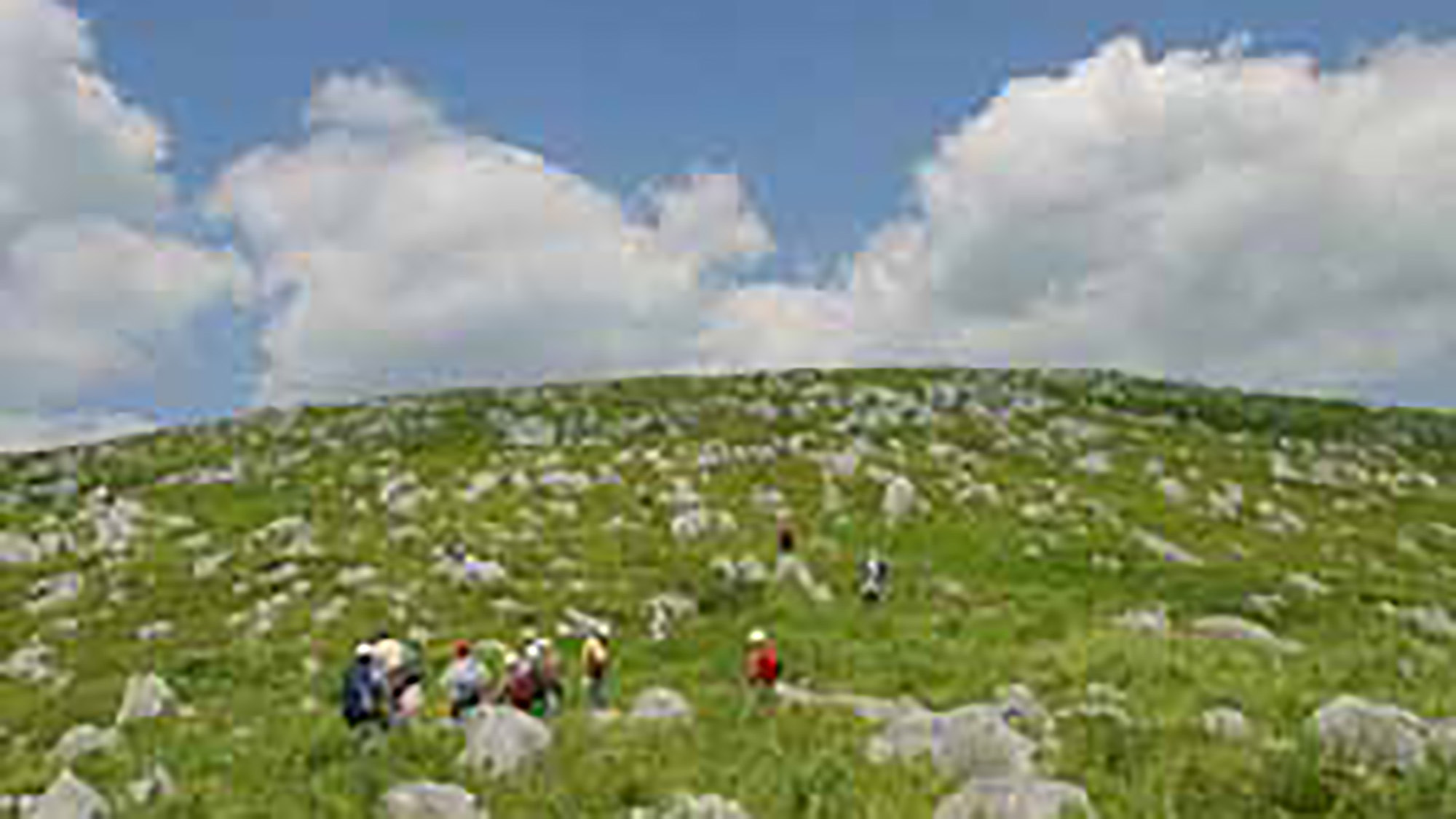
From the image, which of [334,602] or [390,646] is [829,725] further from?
[334,602]

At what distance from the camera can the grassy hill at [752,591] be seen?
12.0 metres

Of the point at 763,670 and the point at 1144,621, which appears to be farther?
the point at 1144,621

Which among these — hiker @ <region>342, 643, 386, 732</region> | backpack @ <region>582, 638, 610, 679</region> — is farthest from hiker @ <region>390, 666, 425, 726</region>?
backpack @ <region>582, 638, 610, 679</region>

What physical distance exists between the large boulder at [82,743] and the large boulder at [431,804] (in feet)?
28.3

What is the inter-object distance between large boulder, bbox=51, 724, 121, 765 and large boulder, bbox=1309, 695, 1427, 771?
59.3ft

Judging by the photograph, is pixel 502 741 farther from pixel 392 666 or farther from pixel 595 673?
pixel 595 673

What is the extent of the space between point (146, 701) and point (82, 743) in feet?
7.81

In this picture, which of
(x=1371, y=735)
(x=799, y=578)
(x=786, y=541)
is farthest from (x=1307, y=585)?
(x=1371, y=735)

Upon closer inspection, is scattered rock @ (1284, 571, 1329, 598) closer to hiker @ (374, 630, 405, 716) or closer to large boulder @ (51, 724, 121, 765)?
hiker @ (374, 630, 405, 716)

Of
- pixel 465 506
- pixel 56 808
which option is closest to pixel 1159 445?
pixel 465 506

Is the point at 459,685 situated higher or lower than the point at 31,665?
higher

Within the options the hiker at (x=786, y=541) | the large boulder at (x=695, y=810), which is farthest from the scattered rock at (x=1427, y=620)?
the large boulder at (x=695, y=810)

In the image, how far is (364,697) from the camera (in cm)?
1499

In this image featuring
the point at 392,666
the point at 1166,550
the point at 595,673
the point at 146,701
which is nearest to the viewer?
the point at 392,666
